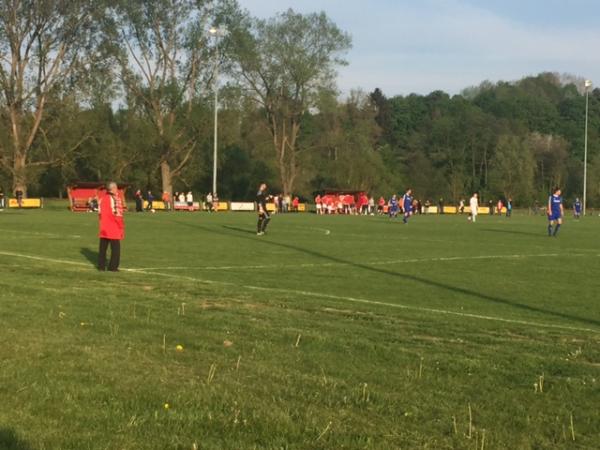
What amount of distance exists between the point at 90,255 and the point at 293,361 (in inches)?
487

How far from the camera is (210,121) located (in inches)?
2598

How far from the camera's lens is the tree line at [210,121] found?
186 ft

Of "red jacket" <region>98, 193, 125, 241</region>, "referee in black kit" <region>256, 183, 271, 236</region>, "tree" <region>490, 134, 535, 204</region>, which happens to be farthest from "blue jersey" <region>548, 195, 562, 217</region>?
"tree" <region>490, 134, 535, 204</region>

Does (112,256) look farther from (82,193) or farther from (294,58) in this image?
(294,58)

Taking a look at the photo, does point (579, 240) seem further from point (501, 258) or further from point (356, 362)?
point (356, 362)

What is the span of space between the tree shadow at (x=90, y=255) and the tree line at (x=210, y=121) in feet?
132

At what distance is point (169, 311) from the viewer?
9.03m

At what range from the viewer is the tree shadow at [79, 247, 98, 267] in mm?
16438

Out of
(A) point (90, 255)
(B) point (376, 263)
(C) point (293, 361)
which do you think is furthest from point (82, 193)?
(C) point (293, 361)

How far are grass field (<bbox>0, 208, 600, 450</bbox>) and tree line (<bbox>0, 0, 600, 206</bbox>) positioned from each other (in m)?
Answer: 45.8

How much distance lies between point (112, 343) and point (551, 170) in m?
109

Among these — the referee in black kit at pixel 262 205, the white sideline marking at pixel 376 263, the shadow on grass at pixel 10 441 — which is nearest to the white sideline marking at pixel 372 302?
the white sideline marking at pixel 376 263

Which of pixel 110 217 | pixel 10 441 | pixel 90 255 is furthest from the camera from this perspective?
pixel 90 255

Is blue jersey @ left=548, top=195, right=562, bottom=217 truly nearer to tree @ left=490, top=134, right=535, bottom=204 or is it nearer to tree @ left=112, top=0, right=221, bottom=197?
tree @ left=112, top=0, right=221, bottom=197
